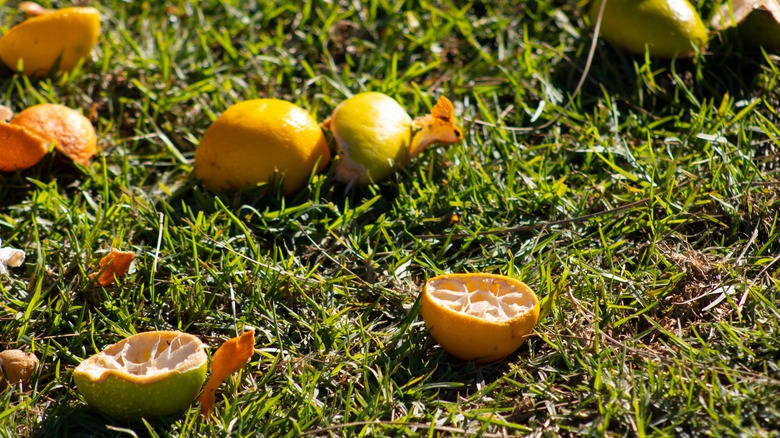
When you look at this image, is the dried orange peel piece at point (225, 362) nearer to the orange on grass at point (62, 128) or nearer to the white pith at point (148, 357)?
the white pith at point (148, 357)

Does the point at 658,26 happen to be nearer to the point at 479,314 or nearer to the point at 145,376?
→ the point at 479,314

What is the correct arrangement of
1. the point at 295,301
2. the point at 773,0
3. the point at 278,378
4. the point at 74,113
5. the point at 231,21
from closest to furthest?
the point at 278,378, the point at 295,301, the point at 74,113, the point at 773,0, the point at 231,21

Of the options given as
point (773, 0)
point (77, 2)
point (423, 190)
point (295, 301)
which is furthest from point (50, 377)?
point (773, 0)

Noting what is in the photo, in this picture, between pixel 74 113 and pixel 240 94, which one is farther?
pixel 240 94

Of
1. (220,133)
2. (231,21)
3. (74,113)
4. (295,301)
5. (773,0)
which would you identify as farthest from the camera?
(231,21)

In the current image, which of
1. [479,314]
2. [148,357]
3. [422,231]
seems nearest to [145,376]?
[148,357]

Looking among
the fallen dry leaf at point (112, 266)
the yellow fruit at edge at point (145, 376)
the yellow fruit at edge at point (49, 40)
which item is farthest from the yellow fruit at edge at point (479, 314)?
the yellow fruit at edge at point (49, 40)

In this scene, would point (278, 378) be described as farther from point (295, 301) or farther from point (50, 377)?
point (50, 377)
